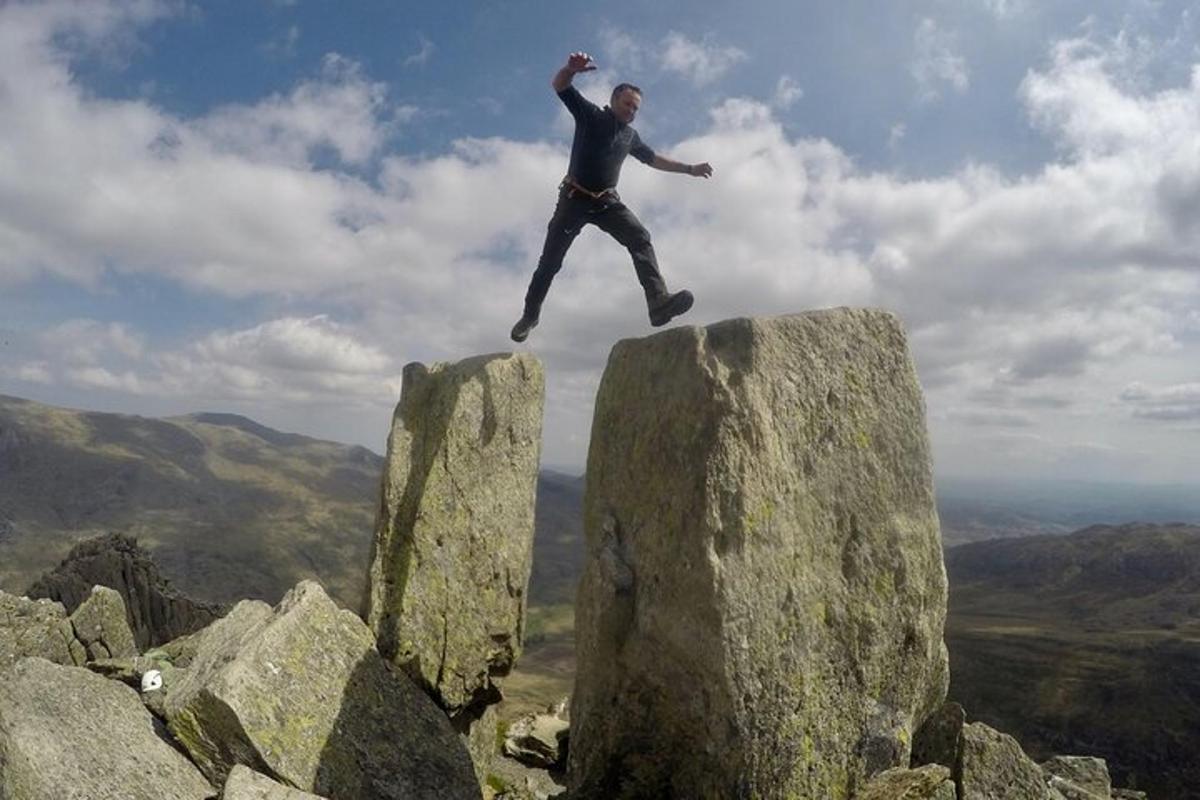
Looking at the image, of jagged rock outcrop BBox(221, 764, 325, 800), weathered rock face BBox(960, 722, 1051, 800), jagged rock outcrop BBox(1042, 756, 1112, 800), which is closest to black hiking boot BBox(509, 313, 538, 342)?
jagged rock outcrop BBox(221, 764, 325, 800)

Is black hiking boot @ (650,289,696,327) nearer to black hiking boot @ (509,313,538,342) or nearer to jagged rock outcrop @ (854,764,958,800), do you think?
black hiking boot @ (509,313,538,342)

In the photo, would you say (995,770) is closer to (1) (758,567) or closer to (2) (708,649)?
(1) (758,567)

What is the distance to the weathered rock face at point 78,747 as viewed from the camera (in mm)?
10789

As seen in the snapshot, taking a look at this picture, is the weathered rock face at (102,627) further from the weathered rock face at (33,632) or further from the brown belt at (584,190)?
the brown belt at (584,190)

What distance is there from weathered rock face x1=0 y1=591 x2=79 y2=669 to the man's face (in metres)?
20.8

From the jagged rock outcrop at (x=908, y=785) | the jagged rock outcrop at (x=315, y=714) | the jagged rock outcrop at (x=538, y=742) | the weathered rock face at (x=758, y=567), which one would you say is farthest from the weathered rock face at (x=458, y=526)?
the jagged rock outcrop at (x=908, y=785)

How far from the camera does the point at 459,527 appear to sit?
52.1 ft

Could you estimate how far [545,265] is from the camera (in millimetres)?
16062

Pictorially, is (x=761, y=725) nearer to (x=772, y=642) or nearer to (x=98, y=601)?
(x=772, y=642)

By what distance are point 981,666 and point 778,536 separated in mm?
171459

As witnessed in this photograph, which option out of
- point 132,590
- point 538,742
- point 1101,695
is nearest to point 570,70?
point 538,742

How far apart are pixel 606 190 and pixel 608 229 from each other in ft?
2.56

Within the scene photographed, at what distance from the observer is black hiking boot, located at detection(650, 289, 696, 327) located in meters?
15.0

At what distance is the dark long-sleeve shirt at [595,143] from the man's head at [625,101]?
0.13 metres
